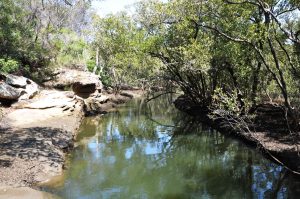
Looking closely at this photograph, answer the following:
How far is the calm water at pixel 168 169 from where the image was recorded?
11480mm

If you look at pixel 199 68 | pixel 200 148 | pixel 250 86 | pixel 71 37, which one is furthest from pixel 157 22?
pixel 71 37

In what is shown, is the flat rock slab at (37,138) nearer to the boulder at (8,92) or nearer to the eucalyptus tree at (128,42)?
the boulder at (8,92)

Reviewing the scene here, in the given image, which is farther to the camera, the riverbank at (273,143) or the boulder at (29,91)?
the boulder at (29,91)

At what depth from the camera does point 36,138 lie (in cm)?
1514

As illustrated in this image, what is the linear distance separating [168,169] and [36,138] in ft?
17.6

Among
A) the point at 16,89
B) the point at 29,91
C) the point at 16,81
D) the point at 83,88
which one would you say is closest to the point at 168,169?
the point at 16,89

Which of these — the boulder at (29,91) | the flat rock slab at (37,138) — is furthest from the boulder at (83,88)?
the boulder at (29,91)

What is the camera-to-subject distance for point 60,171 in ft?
41.5

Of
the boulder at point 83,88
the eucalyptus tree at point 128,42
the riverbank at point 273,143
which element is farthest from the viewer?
the boulder at point 83,88

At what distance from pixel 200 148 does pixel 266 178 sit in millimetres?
5149

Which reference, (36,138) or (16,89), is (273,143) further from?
(16,89)

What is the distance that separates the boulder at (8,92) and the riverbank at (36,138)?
0.48 meters

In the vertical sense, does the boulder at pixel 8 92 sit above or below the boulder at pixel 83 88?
below

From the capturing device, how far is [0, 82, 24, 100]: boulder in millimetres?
20670
